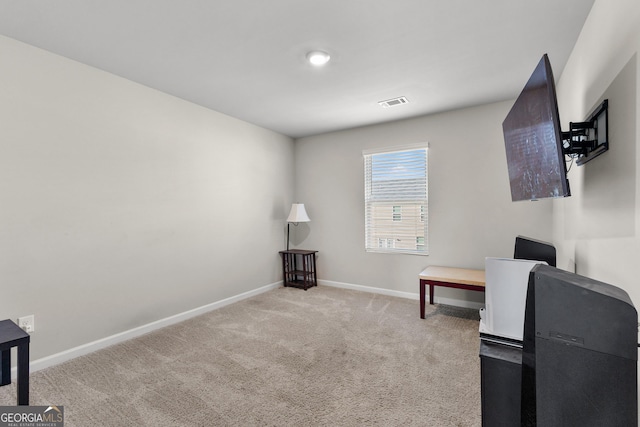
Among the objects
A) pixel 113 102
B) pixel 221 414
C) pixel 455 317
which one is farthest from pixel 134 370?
pixel 455 317

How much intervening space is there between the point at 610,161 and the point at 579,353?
1.15 m

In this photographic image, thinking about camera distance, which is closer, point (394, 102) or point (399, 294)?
point (394, 102)

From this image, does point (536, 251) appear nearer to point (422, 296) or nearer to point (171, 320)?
point (422, 296)

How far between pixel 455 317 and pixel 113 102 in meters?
4.03

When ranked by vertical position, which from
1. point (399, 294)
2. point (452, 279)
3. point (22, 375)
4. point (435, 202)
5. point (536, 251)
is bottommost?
point (399, 294)

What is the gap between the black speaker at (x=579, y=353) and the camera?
0.82 metres

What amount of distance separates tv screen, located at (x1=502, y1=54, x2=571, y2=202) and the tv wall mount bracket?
114 mm

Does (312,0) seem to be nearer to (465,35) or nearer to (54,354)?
(465,35)

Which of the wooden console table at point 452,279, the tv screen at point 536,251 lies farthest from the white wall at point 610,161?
the wooden console table at point 452,279

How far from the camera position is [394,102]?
3430 mm

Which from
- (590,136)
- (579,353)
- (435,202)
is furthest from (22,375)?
(435,202)

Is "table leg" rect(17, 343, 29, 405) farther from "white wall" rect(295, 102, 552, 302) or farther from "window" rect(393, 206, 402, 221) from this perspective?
"window" rect(393, 206, 402, 221)

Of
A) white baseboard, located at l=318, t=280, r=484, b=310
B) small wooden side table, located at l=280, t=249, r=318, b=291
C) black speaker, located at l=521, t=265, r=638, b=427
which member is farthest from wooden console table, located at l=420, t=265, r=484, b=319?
black speaker, located at l=521, t=265, r=638, b=427

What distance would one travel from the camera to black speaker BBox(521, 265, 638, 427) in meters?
0.82
